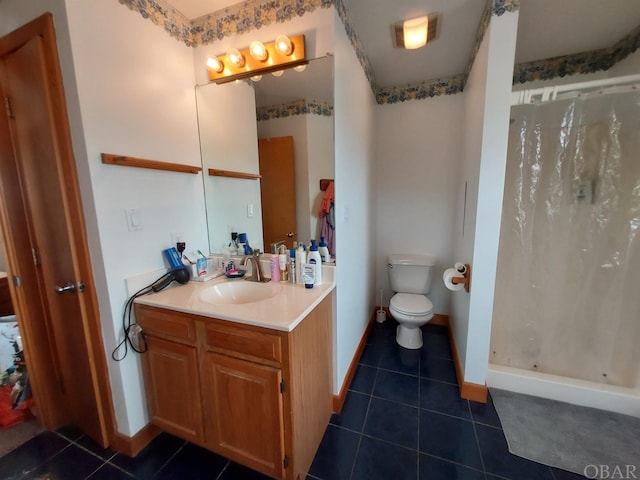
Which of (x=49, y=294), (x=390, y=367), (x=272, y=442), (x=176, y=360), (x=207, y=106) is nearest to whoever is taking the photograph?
(x=272, y=442)

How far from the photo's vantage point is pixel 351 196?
1.72 metres

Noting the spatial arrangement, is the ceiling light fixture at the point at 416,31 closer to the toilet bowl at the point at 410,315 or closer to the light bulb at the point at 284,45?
the light bulb at the point at 284,45

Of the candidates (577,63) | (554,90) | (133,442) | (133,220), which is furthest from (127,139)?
(577,63)

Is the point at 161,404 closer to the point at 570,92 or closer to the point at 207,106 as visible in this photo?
the point at 207,106

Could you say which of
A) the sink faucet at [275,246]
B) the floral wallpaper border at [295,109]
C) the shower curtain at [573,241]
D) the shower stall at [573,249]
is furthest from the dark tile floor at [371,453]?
the floral wallpaper border at [295,109]

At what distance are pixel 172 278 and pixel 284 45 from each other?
1.40 m

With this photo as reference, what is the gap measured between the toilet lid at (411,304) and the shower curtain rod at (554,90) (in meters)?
1.52

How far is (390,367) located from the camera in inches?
78.7

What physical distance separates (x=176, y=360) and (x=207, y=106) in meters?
1.51

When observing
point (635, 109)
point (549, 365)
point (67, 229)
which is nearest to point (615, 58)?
point (635, 109)

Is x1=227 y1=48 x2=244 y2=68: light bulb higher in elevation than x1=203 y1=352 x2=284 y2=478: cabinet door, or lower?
higher

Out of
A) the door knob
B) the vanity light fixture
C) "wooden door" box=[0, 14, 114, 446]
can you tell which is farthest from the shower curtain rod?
the door knob

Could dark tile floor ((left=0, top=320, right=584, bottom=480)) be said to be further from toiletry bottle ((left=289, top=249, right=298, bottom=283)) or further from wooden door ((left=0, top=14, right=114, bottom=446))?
toiletry bottle ((left=289, top=249, right=298, bottom=283))

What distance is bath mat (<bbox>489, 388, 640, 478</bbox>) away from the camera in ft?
4.04
